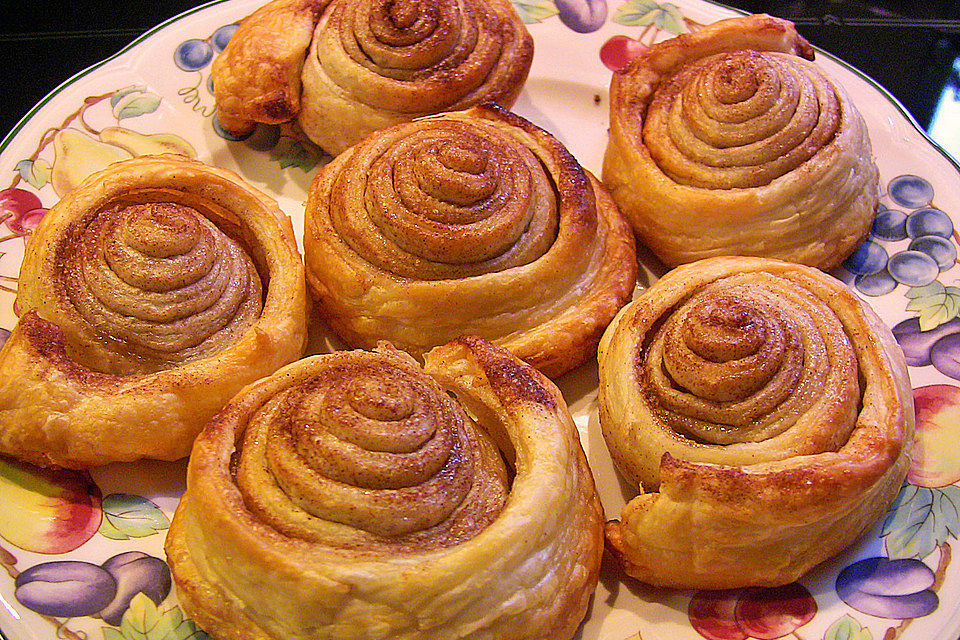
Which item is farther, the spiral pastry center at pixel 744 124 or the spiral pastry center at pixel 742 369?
the spiral pastry center at pixel 744 124

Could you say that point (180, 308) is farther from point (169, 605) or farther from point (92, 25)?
point (92, 25)

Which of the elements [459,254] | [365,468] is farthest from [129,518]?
[459,254]

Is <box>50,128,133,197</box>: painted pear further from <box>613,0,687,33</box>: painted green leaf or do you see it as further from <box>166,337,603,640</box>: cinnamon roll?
<box>613,0,687,33</box>: painted green leaf

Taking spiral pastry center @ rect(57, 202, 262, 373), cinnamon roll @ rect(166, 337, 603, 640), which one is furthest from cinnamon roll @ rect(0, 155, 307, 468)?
cinnamon roll @ rect(166, 337, 603, 640)

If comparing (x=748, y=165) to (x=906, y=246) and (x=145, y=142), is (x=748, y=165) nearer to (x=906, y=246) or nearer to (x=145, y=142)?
(x=906, y=246)

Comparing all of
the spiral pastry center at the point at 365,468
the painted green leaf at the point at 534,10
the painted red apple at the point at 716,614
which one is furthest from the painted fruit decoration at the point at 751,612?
the painted green leaf at the point at 534,10

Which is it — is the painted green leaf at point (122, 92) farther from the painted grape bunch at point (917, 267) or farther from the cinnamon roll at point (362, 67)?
the painted grape bunch at point (917, 267)
